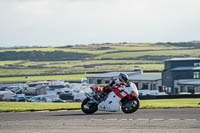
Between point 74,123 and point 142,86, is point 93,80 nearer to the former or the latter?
point 142,86

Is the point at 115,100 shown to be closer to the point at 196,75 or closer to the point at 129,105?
the point at 129,105

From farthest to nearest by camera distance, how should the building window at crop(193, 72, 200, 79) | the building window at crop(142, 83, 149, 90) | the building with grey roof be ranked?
the building window at crop(142, 83, 149, 90), the building window at crop(193, 72, 200, 79), the building with grey roof

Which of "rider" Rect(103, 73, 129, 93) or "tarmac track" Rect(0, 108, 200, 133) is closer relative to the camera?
"tarmac track" Rect(0, 108, 200, 133)

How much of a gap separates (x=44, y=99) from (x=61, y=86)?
115 ft

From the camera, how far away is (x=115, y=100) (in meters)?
23.9

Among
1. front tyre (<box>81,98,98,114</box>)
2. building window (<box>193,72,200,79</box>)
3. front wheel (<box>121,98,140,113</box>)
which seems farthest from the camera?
building window (<box>193,72,200,79</box>)

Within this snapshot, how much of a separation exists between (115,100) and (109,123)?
4.34 metres

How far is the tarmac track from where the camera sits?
17.7 m

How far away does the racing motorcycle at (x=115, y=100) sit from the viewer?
23.6 meters

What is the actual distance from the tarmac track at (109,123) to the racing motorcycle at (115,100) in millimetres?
652

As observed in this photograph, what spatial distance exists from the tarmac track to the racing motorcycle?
2.14ft

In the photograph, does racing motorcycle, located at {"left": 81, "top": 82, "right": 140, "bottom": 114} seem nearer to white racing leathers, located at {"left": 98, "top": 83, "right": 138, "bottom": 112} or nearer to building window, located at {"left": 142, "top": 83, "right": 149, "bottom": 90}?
white racing leathers, located at {"left": 98, "top": 83, "right": 138, "bottom": 112}

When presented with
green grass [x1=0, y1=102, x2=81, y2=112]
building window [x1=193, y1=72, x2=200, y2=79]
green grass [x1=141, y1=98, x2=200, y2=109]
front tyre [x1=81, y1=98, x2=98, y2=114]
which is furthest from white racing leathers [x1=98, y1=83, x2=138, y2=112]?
building window [x1=193, y1=72, x2=200, y2=79]

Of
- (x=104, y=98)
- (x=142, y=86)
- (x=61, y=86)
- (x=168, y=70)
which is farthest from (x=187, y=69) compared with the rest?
(x=104, y=98)
